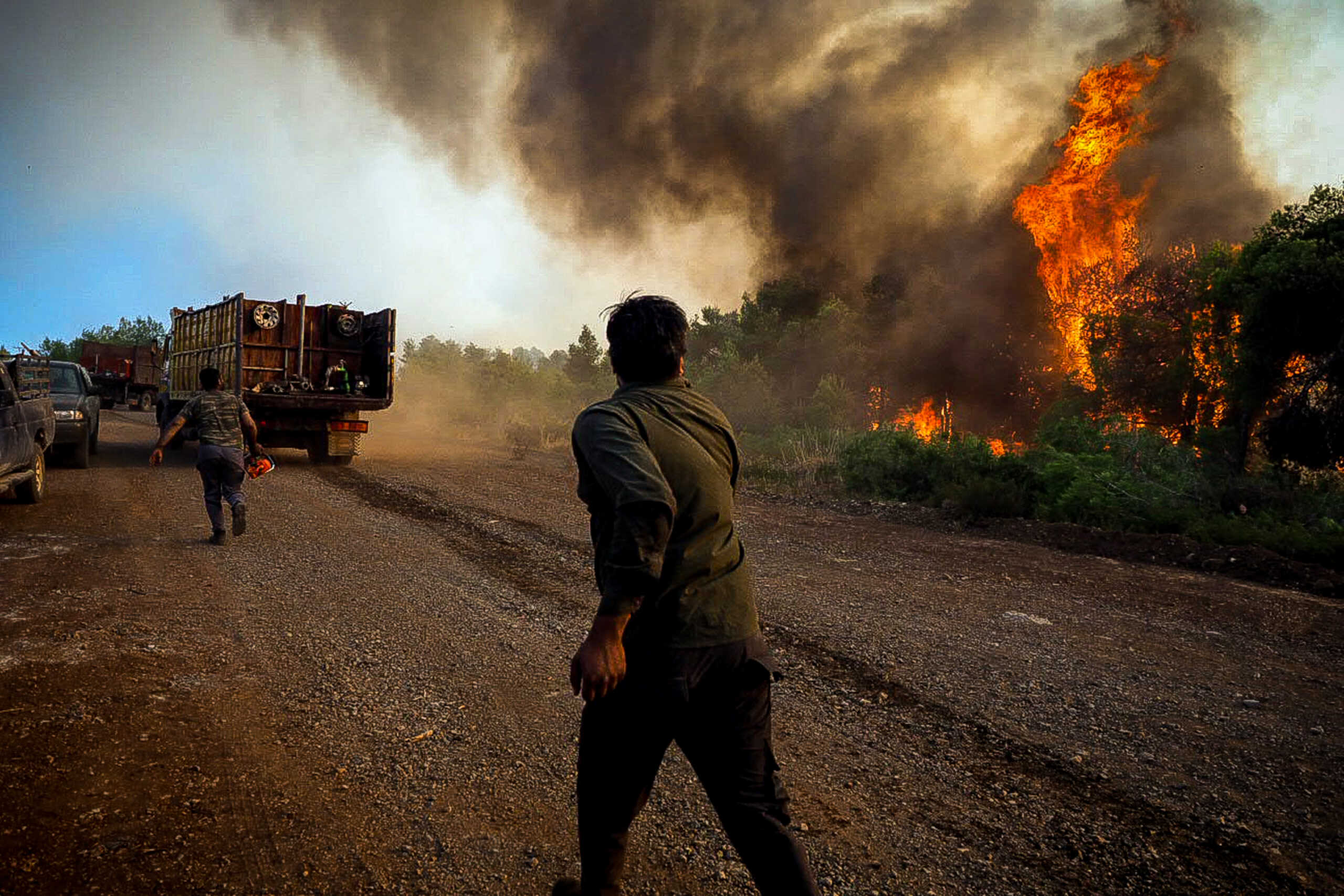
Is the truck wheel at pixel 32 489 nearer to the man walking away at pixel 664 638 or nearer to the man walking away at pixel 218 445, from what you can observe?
the man walking away at pixel 218 445

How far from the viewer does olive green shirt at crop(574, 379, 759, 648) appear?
1789mm

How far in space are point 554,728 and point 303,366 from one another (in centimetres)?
1170

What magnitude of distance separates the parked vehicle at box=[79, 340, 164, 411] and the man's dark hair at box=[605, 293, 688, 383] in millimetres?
34338

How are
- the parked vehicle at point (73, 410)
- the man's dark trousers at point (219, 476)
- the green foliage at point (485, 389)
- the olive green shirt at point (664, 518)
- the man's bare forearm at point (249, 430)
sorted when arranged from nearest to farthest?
1. the olive green shirt at point (664, 518)
2. the man's dark trousers at point (219, 476)
3. the man's bare forearm at point (249, 430)
4. the parked vehicle at point (73, 410)
5. the green foliage at point (485, 389)

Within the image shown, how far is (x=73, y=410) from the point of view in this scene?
11.6m

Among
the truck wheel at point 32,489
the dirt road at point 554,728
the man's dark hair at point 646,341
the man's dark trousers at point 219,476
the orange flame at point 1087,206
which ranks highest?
the orange flame at point 1087,206

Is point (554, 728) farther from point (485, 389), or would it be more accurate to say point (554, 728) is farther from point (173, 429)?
point (485, 389)

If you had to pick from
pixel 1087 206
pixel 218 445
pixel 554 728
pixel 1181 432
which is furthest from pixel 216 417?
pixel 1087 206

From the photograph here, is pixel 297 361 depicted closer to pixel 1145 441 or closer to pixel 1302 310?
pixel 1145 441

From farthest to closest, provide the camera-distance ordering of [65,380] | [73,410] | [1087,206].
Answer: [1087,206], [65,380], [73,410]

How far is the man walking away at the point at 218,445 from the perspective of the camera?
7.17 metres

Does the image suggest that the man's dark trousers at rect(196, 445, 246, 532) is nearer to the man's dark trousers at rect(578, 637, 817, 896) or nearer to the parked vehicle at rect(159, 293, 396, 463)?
the parked vehicle at rect(159, 293, 396, 463)

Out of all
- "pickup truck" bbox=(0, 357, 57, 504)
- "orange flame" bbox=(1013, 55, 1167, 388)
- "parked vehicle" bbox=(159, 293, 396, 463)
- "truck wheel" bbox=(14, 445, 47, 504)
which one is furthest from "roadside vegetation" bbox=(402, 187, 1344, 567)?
"truck wheel" bbox=(14, 445, 47, 504)

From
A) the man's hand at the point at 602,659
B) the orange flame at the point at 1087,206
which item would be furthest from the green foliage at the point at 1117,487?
the man's hand at the point at 602,659
